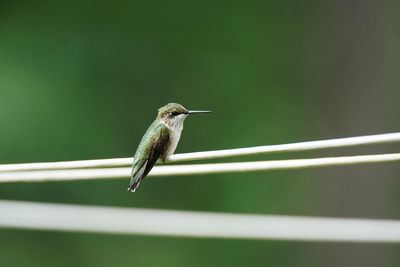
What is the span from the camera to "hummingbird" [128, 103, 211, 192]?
217 inches

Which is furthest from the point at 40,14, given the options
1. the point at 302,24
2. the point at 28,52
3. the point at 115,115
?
the point at 302,24

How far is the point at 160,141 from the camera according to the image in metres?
5.60

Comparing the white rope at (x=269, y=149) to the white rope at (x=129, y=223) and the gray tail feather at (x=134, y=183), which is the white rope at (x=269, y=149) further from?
the gray tail feather at (x=134, y=183)

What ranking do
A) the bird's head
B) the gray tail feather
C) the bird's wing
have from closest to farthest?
the gray tail feather
the bird's wing
the bird's head

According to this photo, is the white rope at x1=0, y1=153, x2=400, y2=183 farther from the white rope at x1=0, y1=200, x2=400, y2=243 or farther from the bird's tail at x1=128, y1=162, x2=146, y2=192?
the bird's tail at x1=128, y1=162, x2=146, y2=192

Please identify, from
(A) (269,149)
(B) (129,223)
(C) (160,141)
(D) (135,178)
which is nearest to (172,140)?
(C) (160,141)

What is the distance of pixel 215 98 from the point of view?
1245 cm

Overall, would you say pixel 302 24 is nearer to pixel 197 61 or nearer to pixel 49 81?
pixel 197 61

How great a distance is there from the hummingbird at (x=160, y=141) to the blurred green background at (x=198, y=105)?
5.54 m

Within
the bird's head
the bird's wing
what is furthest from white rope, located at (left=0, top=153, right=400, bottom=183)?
the bird's head

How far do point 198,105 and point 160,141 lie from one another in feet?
21.2

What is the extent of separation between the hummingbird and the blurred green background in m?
5.54

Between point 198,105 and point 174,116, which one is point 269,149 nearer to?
point 174,116

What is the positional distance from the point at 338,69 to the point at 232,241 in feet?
8.37
